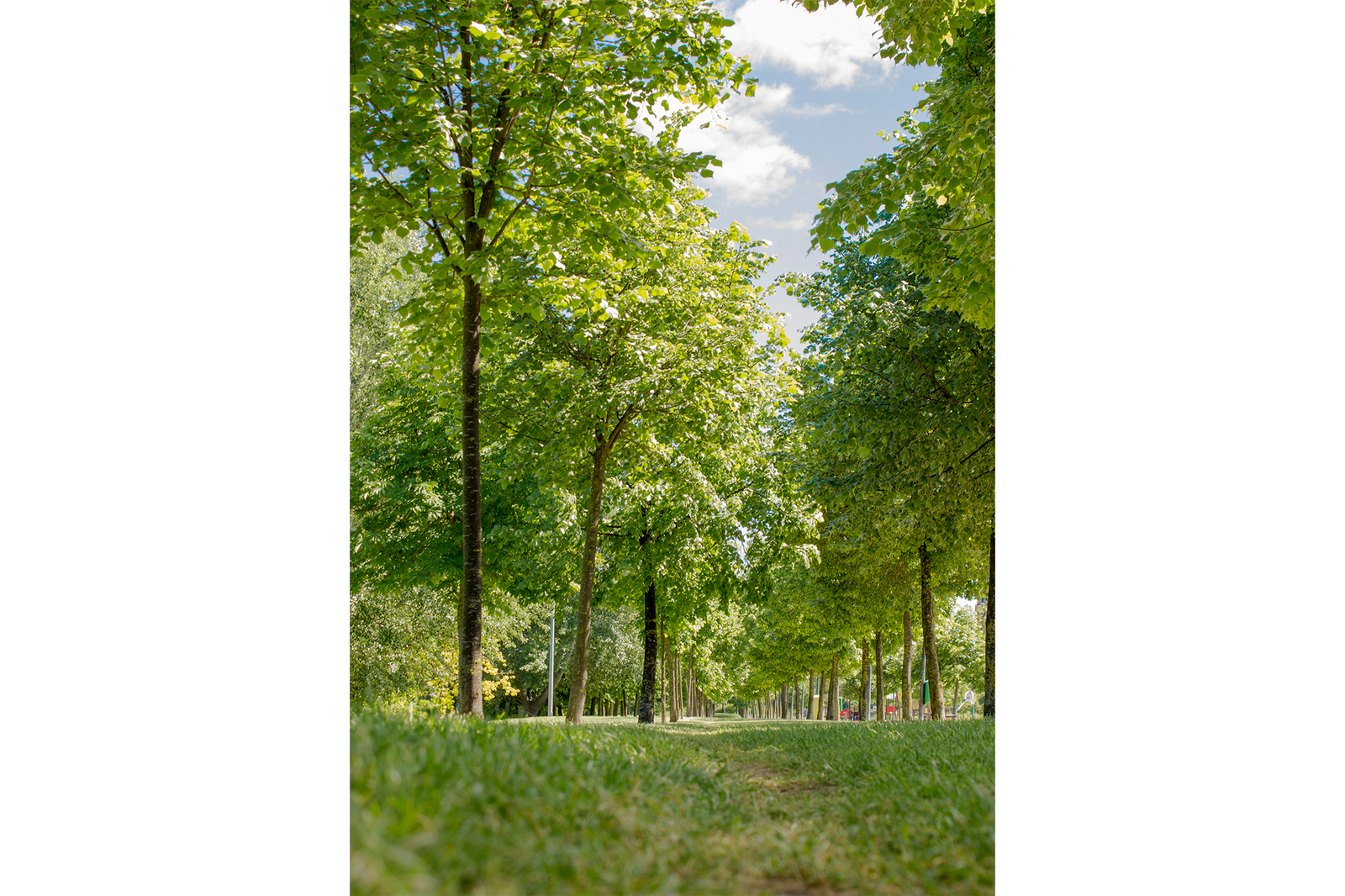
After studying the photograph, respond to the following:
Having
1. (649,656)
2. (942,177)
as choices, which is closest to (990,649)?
(942,177)

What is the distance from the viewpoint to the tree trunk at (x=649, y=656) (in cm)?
1623

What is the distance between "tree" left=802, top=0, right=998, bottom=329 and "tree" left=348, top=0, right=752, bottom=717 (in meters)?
1.41

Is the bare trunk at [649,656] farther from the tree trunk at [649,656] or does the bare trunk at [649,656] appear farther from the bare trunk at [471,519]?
the bare trunk at [471,519]

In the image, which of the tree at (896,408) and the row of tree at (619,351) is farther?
the tree at (896,408)

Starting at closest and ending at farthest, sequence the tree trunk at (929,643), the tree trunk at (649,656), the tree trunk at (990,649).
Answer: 1. the tree trunk at (990,649)
2. the tree trunk at (929,643)
3. the tree trunk at (649,656)

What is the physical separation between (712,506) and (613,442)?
4.69m

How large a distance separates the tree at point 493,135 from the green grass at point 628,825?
2173mm

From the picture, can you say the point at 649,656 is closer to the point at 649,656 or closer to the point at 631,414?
the point at 649,656

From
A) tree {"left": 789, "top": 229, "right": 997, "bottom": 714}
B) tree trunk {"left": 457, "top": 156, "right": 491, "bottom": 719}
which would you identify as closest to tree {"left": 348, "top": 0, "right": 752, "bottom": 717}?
tree trunk {"left": 457, "top": 156, "right": 491, "bottom": 719}

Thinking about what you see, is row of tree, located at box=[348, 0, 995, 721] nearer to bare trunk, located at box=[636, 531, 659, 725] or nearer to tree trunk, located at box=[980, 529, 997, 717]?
bare trunk, located at box=[636, 531, 659, 725]

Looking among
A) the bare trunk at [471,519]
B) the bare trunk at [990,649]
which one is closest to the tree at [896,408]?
the bare trunk at [990,649]
